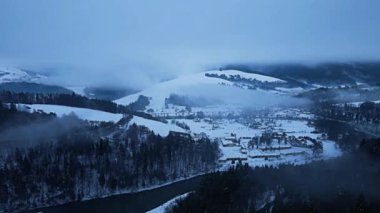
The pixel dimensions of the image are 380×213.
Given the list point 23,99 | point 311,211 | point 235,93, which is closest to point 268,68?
point 235,93

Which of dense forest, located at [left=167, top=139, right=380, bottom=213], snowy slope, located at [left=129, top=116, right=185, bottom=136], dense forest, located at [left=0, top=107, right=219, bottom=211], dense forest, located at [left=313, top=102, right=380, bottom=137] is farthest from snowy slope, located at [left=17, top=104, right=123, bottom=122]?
dense forest, located at [left=313, top=102, right=380, bottom=137]

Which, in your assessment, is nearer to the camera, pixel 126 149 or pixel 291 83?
pixel 126 149

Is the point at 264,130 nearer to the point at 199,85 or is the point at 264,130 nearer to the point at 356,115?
the point at 356,115

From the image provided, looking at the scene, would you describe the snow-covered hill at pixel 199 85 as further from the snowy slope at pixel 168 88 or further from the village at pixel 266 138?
the village at pixel 266 138

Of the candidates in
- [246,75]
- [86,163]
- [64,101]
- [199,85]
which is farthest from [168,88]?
[86,163]

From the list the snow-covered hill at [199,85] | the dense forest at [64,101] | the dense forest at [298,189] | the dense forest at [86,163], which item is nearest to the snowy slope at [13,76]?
the snow-covered hill at [199,85]

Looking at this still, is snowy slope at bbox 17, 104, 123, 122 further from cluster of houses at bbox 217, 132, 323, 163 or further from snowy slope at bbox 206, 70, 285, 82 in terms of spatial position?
snowy slope at bbox 206, 70, 285, 82

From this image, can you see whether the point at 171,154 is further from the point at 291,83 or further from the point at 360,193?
the point at 291,83
